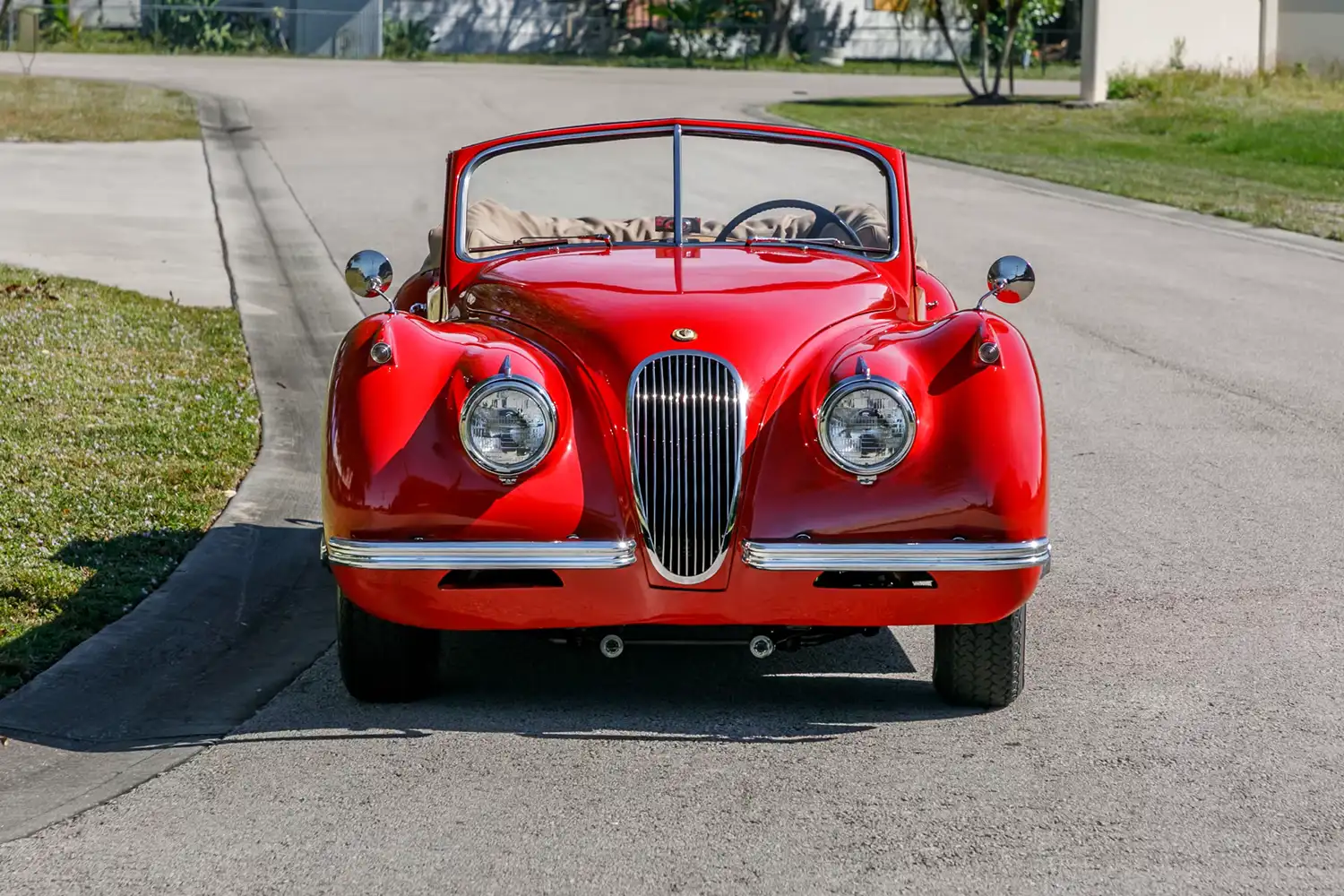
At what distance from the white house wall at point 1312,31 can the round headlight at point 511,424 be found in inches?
1330

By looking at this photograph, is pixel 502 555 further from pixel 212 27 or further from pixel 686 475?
pixel 212 27

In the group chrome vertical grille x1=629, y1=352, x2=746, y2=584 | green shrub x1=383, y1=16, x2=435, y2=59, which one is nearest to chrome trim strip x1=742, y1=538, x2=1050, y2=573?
chrome vertical grille x1=629, y1=352, x2=746, y2=584

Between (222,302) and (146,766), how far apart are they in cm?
770

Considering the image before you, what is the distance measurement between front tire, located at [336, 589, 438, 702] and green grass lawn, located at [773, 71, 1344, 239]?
1401 centimetres

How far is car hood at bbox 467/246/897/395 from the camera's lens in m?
4.84

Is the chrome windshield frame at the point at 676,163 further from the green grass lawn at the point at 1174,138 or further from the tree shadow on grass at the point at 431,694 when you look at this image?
the green grass lawn at the point at 1174,138

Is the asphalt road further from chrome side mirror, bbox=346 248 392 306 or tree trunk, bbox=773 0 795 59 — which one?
tree trunk, bbox=773 0 795 59

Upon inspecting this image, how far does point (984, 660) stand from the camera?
490 cm

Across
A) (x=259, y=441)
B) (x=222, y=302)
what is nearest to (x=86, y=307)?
(x=222, y=302)

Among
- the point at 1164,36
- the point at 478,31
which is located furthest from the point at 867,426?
the point at 478,31

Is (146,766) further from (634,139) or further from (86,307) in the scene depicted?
(86,307)

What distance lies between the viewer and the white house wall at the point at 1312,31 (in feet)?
116

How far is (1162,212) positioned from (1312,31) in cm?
1902

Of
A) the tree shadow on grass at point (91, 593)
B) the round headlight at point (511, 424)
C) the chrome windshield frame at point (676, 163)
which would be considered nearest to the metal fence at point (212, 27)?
the tree shadow on grass at point (91, 593)
